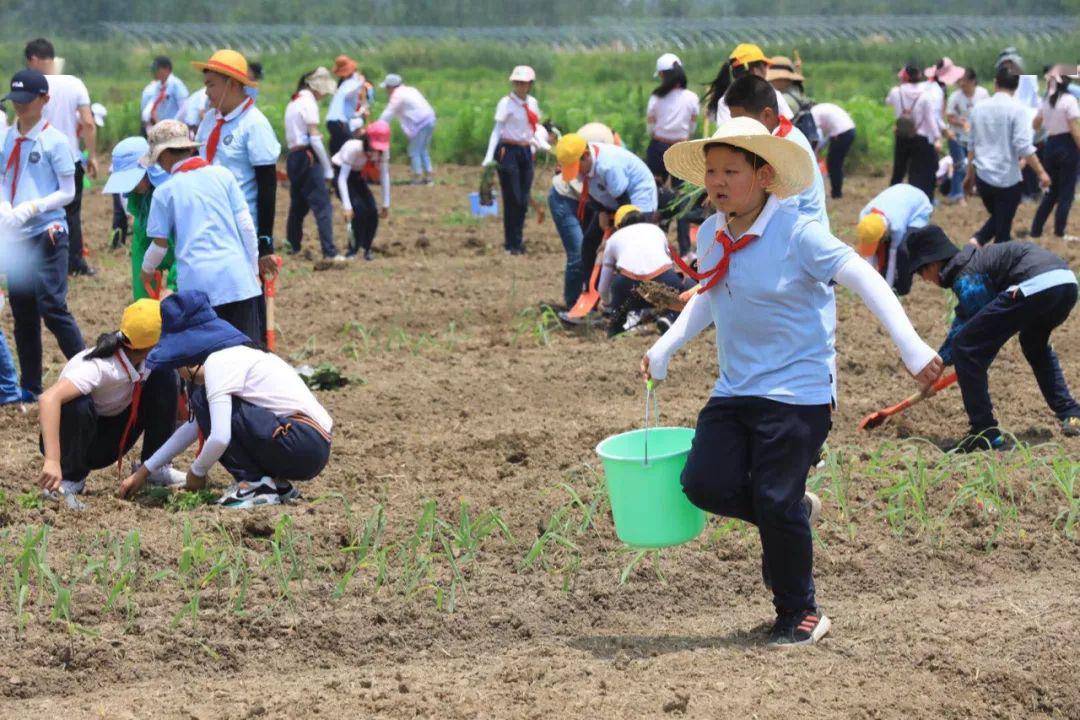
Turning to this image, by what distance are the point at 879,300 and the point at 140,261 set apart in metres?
→ 4.22

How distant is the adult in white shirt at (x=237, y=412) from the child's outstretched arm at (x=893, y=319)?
2572 mm

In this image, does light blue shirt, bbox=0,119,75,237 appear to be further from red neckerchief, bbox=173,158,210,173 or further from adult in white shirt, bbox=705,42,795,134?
adult in white shirt, bbox=705,42,795,134

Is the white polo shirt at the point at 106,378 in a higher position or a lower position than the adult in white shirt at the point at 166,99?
lower

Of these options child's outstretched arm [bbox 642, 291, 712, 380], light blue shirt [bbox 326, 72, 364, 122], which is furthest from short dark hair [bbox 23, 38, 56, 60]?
child's outstretched arm [bbox 642, 291, 712, 380]

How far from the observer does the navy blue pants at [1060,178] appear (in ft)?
43.3

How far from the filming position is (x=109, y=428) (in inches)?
247

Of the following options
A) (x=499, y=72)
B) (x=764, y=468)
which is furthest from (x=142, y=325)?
(x=499, y=72)

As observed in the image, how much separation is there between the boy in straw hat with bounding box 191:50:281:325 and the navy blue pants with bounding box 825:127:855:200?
10399 mm

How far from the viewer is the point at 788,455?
423cm

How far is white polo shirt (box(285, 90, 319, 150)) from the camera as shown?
12.1m

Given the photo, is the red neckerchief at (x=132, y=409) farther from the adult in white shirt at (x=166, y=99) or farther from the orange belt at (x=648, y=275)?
the adult in white shirt at (x=166, y=99)

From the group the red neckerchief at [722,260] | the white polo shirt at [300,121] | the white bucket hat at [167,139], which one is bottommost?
the white polo shirt at [300,121]

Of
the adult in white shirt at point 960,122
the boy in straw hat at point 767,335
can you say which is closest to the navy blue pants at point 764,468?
the boy in straw hat at point 767,335

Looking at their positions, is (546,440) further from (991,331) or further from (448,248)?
(448,248)
